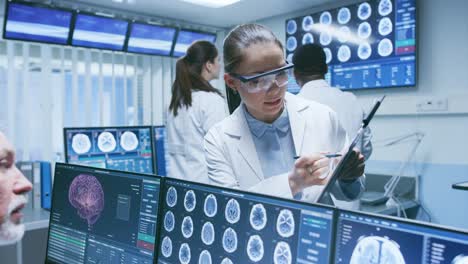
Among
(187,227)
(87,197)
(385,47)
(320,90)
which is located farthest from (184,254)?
(385,47)

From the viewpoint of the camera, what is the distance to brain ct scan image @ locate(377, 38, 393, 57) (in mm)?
3219

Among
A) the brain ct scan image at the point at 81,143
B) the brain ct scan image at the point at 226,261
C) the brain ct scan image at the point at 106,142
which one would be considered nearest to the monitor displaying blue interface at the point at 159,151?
the brain ct scan image at the point at 106,142

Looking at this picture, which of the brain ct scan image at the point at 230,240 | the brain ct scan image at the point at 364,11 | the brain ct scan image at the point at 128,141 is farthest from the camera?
the brain ct scan image at the point at 364,11

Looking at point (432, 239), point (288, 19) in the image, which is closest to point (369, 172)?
point (288, 19)

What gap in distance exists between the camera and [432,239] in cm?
58

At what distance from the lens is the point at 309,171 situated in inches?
40.5

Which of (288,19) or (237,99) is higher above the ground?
(288,19)

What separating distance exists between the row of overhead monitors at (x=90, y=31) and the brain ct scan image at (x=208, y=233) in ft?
9.93

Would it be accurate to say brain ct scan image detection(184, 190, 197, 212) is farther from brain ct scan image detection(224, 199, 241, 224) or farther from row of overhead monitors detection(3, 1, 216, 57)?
row of overhead monitors detection(3, 1, 216, 57)

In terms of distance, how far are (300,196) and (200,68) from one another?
51.3 inches

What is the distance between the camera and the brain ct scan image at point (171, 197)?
100cm

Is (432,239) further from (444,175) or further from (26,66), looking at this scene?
(26,66)

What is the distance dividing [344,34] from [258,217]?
10.0ft

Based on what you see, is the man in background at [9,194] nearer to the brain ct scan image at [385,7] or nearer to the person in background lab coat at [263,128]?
the person in background lab coat at [263,128]
